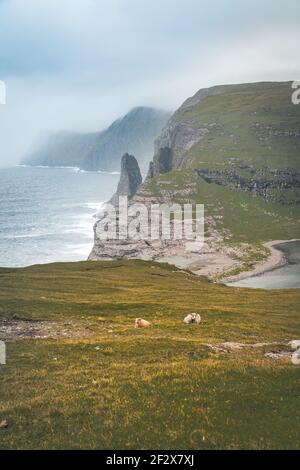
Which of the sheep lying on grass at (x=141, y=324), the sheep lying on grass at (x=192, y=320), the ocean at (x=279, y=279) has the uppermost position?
the sheep lying on grass at (x=141, y=324)

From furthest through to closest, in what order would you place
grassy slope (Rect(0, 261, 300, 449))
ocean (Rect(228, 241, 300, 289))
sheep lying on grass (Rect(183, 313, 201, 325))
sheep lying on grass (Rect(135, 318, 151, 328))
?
1. ocean (Rect(228, 241, 300, 289))
2. sheep lying on grass (Rect(183, 313, 201, 325))
3. sheep lying on grass (Rect(135, 318, 151, 328))
4. grassy slope (Rect(0, 261, 300, 449))

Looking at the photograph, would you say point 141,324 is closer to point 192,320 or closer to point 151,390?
point 192,320

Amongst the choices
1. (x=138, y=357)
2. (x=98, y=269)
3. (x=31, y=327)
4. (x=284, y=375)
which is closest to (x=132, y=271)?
(x=98, y=269)

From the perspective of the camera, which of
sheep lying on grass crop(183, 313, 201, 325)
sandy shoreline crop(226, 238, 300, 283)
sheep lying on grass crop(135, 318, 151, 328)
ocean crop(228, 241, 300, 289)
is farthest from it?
sandy shoreline crop(226, 238, 300, 283)

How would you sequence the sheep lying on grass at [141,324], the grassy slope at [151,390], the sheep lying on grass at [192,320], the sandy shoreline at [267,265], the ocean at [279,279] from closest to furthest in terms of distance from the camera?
the grassy slope at [151,390], the sheep lying on grass at [141,324], the sheep lying on grass at [192,320], the ocean at [279,279], the sandy shoreline at [267,265]

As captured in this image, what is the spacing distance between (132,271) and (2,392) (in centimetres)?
8868

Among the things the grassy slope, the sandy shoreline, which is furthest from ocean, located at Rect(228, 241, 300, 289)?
the grassy slope

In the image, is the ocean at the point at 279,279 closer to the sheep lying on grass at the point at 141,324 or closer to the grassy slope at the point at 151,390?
the grassy slope at the point at 151,390

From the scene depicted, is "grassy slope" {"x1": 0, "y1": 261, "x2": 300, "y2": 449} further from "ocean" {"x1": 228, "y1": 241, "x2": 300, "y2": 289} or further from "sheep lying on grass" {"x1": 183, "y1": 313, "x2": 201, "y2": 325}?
"ocean" {"x1": 228, "y1": 241, "x2": 300, "y2": 289}

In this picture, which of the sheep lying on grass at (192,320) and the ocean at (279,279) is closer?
the sheep lying on grass at (192,320)

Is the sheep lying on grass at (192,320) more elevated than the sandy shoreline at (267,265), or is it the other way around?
the sheep lying on grass at (192,320)

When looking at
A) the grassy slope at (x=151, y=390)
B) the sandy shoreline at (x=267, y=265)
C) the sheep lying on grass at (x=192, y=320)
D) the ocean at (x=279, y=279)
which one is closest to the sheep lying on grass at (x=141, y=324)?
the grassy slope at (x=151, y=390)

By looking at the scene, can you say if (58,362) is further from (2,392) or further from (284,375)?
(284,375)
